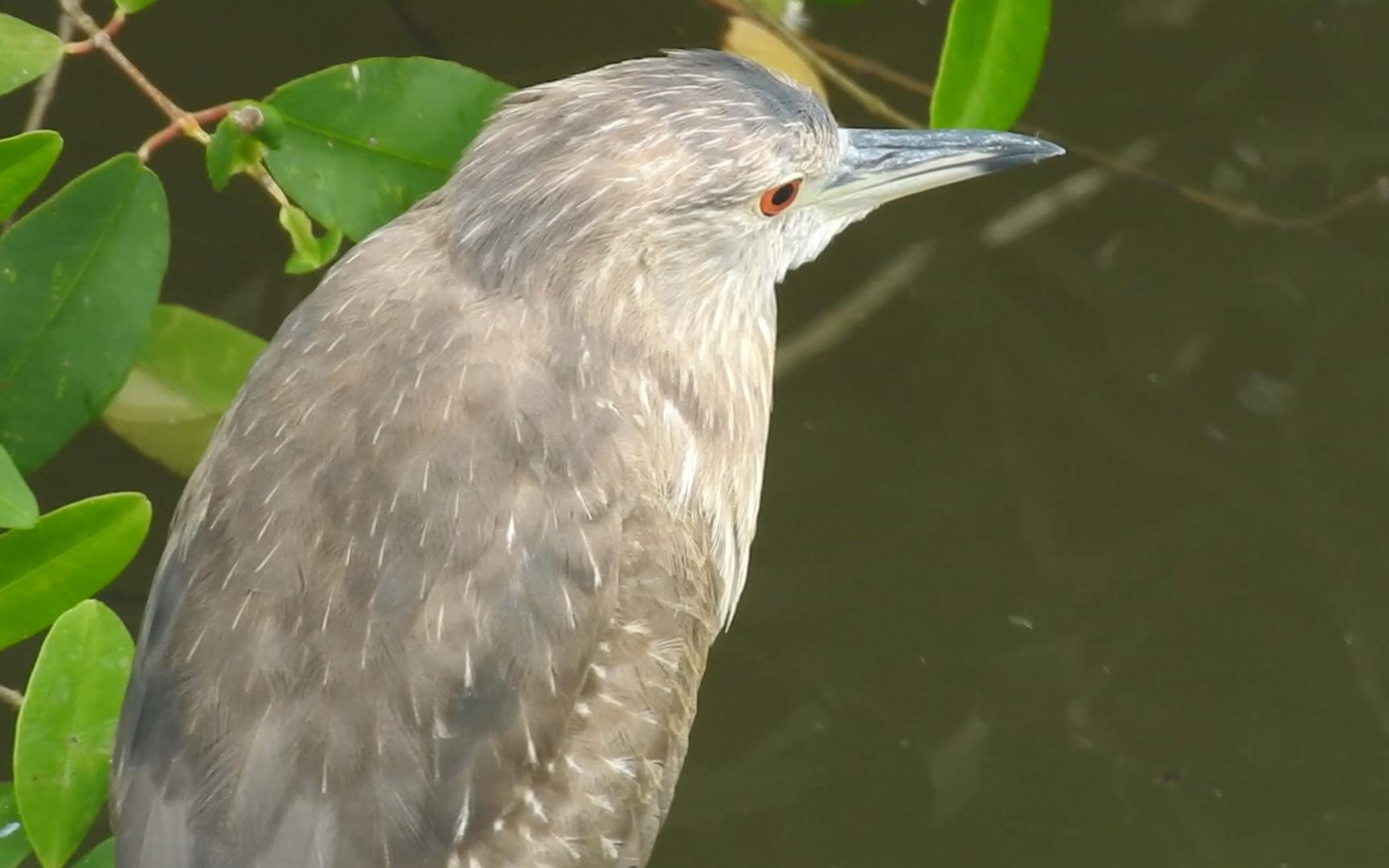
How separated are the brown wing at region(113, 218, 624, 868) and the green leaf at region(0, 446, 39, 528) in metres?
0.26

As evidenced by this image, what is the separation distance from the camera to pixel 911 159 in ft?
7.63

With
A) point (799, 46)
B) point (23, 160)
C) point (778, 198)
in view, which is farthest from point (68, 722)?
point (799, 46)

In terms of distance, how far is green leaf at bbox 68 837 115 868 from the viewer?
6.73ft

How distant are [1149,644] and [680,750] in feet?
4.96

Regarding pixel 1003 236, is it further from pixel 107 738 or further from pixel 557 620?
pixel 107 738

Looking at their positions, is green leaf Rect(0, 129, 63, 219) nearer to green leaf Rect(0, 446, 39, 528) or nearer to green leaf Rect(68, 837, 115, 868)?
green leaf Rect(0, 446, 39, 528)

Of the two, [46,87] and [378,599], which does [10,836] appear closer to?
[378,599]

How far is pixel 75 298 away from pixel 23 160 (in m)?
0.20

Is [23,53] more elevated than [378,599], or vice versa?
[23,53]

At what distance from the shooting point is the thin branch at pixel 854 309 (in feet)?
11.6

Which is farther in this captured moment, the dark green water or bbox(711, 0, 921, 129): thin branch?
the dark green water

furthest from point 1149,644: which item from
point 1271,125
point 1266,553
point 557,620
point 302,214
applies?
point 302,214

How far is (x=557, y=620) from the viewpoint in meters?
2.03

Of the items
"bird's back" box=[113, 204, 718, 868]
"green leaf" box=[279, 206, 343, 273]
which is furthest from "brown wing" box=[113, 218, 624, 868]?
"green leaf" box=[279, 206, 343, 273]
